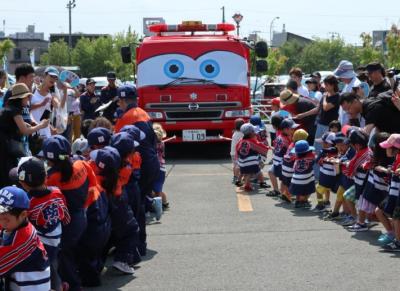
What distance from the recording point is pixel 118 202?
750 centimetres

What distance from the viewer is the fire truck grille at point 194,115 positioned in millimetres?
16969

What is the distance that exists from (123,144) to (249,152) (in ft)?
17.7

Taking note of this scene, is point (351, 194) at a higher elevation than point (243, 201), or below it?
higher

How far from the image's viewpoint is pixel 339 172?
10180 mm

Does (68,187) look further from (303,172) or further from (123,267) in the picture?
(303,172)

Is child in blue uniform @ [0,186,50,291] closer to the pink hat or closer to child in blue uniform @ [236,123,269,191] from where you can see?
the pink hat

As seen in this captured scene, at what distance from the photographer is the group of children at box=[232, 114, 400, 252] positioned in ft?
27.9

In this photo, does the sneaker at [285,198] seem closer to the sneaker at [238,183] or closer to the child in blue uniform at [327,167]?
the child in blue uniform at [327,167]

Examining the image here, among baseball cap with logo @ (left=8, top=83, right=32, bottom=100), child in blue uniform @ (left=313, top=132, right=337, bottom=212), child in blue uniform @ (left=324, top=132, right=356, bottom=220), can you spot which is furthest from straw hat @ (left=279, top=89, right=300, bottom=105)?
baseball cap with logo @ (left=8, top=83, right=32, bottom=100)

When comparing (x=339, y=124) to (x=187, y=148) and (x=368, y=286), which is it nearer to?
(x=368, y=286)

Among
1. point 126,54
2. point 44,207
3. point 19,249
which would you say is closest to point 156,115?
point 126,54

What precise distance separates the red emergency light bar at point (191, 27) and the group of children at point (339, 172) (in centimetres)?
534

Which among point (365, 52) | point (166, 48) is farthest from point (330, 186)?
point (365, 52)

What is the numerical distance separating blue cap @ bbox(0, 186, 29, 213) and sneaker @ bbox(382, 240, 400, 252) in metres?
4.46
